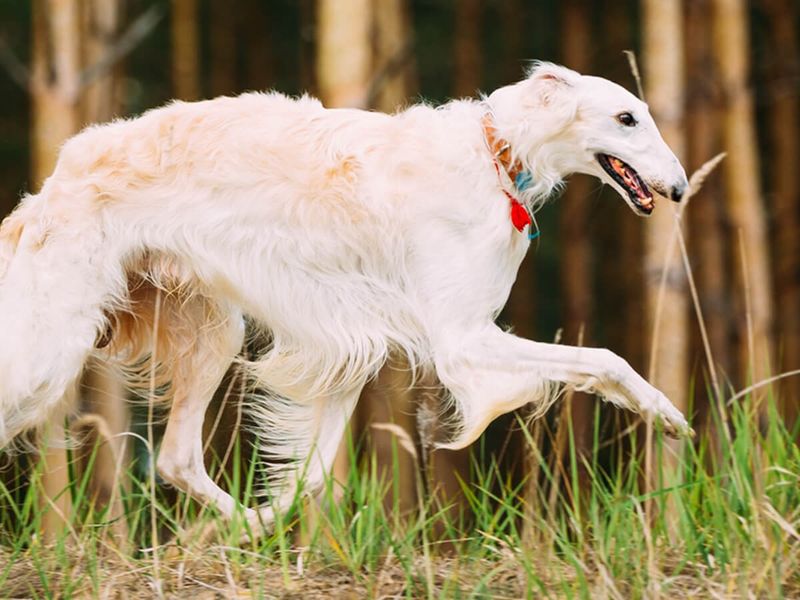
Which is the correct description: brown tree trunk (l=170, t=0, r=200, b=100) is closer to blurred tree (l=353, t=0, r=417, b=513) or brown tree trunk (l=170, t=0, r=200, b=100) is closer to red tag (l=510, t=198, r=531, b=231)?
blurred tree (l=353, t=0, r=417, b=513)

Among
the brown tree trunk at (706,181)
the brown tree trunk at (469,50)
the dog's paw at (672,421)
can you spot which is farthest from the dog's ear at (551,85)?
the brown tree trunk at (469,50)

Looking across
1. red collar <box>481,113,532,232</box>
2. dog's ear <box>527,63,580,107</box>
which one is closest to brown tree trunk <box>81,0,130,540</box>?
red collar <box>481,113,532,232</box>

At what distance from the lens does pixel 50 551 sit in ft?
11.9

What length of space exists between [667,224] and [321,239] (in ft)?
13.1

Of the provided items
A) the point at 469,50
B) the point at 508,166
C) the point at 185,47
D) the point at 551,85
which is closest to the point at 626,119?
the point at 551,85

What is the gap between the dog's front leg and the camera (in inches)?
145

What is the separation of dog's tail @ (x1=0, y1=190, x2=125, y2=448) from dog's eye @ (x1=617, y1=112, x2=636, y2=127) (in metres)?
1.71

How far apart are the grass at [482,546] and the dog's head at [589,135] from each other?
785mm

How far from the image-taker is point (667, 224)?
24.9 ft

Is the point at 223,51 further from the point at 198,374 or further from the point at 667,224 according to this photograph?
the point at 198,374

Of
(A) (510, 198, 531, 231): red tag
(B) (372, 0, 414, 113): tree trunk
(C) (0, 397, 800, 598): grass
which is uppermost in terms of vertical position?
(B) (372, 0, 414, 113): tree trunk

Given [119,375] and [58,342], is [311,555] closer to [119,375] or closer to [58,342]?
[58,342]

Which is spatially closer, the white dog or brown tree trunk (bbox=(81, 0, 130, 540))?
the white dog

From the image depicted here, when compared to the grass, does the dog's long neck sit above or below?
above
